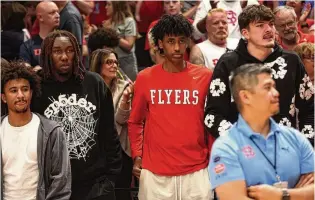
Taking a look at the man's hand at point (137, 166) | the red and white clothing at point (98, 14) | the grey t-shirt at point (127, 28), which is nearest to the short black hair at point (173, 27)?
the man's hand at point (137, 166)

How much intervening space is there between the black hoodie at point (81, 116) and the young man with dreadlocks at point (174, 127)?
0.36 meters

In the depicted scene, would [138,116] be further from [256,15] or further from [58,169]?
[256,15]

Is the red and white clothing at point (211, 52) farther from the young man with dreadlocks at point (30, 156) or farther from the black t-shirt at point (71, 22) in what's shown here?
the young man with dreadlocks at point (30, 156)

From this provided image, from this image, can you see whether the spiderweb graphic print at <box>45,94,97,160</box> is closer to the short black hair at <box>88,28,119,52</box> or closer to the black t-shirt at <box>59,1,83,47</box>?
the short black hair at <box>88,28,119,52</box>

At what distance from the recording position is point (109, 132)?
19.1 feet

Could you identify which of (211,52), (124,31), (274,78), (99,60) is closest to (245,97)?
(274,78)

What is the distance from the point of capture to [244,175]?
4117 mm

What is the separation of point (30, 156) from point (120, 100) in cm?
123

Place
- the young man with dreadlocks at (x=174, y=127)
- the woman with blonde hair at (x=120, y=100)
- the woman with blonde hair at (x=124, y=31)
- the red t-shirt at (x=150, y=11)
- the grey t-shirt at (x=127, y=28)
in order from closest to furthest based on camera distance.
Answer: the young man with dreadlocks at (x=174, y=127)
the woman with blonde hair at (x=120, y=100)
the woman with blonde hair at (x=124, y=31)
the grey t-shirt at (x=127, y=28)
the red t-shirt at (x=150, y=11)

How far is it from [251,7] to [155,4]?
135 inches

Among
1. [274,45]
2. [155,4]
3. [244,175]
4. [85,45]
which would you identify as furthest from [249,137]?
[155,4]

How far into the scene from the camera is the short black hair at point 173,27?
5.58m

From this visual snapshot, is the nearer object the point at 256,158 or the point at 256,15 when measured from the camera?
the point at 256,158

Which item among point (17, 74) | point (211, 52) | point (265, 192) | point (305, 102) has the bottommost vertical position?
point (265, 192)
